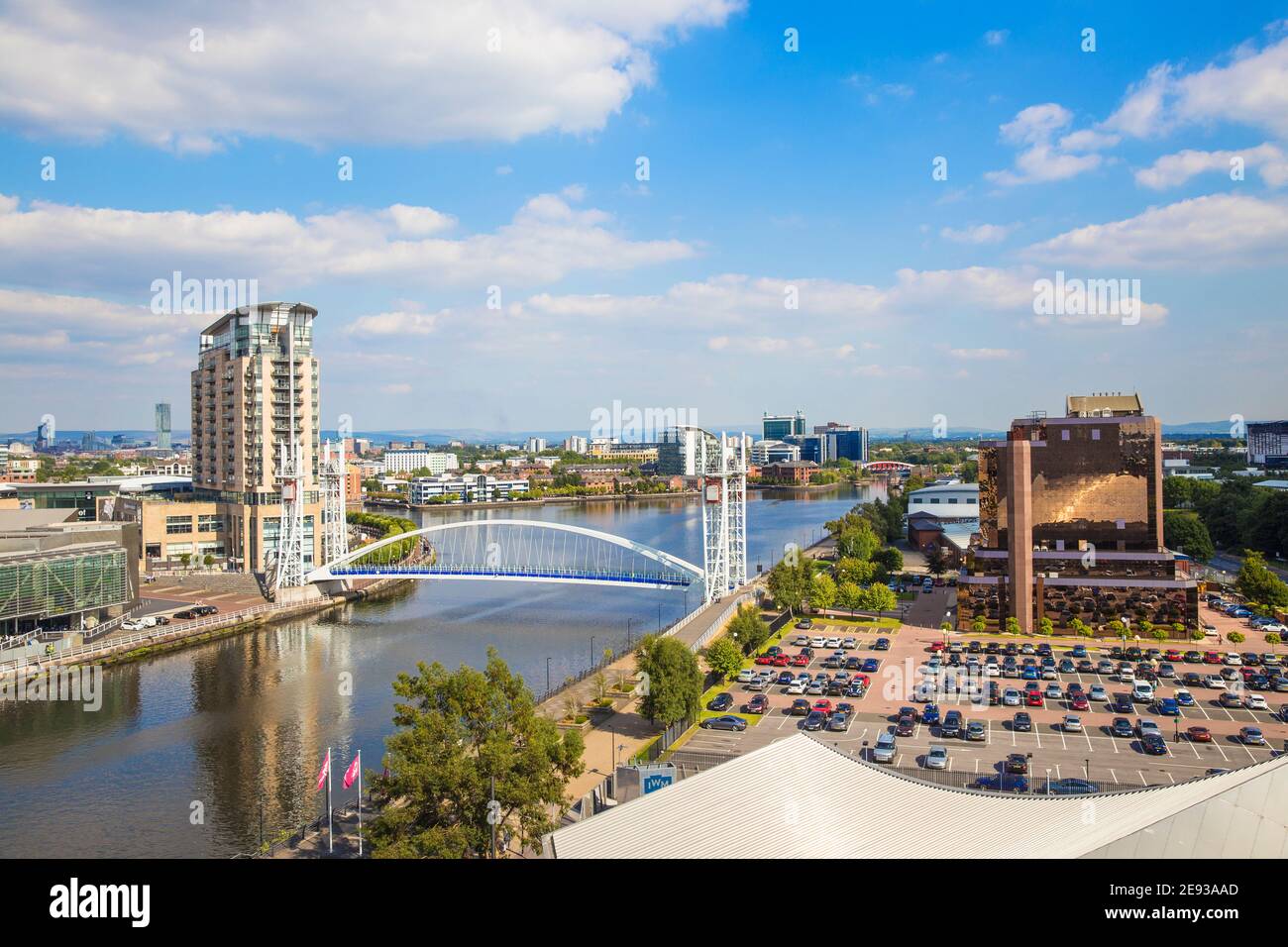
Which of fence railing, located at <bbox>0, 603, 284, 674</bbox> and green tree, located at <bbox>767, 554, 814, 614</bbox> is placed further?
green tree, located at <bbox>767, 554, 814, 614</bbox>

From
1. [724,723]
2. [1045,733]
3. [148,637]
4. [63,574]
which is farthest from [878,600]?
[63,574]

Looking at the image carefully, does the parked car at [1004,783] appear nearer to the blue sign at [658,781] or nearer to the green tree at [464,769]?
the blue sign at [658,781]

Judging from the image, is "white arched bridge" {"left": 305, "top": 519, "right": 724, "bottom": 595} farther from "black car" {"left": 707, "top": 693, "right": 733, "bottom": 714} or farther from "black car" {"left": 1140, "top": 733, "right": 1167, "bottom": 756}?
"black car" {"left": 1140, "top": 733, "right": 1167, "bottom": 756}

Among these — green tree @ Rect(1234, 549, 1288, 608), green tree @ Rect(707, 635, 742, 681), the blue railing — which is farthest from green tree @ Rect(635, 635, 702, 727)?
green tree @ Rect(1234, 549, 1288, 608)

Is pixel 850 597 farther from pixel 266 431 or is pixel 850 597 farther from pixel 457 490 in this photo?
pixel 457 490
